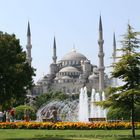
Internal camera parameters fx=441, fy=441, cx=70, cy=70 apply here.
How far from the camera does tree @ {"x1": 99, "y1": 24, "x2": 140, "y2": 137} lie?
14.6 m

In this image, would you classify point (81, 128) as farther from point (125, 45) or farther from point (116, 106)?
point (125, 45)

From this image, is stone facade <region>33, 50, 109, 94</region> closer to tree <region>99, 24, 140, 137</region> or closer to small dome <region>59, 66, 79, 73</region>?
small dome <region>59, 66, 79, 73</region>

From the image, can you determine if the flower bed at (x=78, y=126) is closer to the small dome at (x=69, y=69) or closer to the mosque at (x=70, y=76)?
the mosque at (x=70, y=76)

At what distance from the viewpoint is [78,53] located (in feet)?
394

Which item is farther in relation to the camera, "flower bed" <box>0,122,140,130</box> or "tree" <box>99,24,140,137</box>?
"flower bed" <box>0,122,140,130</box>

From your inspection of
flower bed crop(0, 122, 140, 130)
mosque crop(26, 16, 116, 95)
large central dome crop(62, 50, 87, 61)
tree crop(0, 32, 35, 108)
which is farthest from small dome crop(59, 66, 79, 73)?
tree crop(0, 32, 35, 108)

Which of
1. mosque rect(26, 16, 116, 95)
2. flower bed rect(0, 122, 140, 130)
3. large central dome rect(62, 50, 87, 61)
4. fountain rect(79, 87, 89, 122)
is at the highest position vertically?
large central dome rect(62, 50, 87, 61)

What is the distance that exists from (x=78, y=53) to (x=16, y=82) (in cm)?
10505

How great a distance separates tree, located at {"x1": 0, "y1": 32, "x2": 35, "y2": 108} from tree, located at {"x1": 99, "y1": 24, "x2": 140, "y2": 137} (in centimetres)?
306

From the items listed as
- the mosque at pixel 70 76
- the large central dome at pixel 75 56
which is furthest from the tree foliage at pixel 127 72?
the large central dome at pixel 75 56

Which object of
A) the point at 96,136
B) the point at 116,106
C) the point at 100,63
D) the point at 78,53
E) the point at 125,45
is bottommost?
the point at 96,136

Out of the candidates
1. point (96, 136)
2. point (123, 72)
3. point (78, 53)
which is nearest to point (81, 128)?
point (96, 136)

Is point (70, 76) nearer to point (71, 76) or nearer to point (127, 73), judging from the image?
point (71, 76)

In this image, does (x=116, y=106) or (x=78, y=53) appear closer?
(x=116, y=106)
